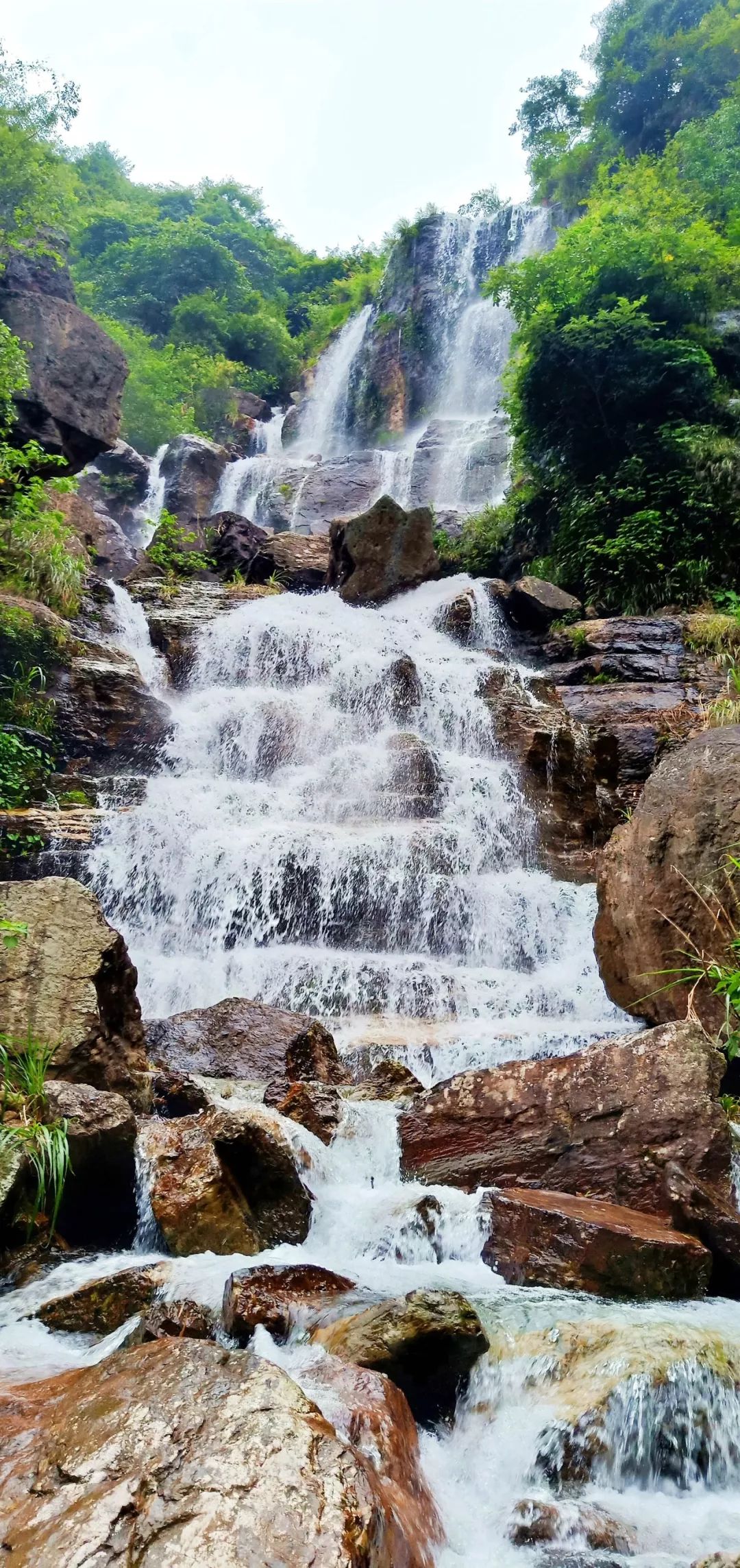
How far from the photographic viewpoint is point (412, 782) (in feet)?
31.3

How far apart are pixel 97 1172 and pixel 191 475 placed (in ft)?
72.7

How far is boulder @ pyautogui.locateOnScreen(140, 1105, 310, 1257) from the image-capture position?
135 inches

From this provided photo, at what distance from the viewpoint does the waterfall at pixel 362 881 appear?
22.7 feet

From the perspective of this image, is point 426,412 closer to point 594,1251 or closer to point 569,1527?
point 594,1251

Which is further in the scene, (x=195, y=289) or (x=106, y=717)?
(x=195, y=289)

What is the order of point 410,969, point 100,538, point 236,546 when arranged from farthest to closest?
point 100,538, point 236,546, point 410,969

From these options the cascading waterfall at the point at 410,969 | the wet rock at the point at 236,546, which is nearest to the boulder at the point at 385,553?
the cascading waterfall at the point at 410,969

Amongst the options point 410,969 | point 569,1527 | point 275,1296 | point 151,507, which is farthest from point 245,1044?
point 151,507

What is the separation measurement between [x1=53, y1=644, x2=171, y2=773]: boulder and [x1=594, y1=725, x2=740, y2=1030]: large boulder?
6396 mm

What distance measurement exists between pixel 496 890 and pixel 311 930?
1.78 meters

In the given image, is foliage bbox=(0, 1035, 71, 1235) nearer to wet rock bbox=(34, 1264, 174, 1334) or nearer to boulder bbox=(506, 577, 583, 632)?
wet rock bbox=(34, 1264, 174, 1334)

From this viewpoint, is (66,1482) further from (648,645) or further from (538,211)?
(538,211)

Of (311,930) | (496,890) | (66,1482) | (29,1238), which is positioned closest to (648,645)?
(496,890)

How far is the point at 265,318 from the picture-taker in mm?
30375
